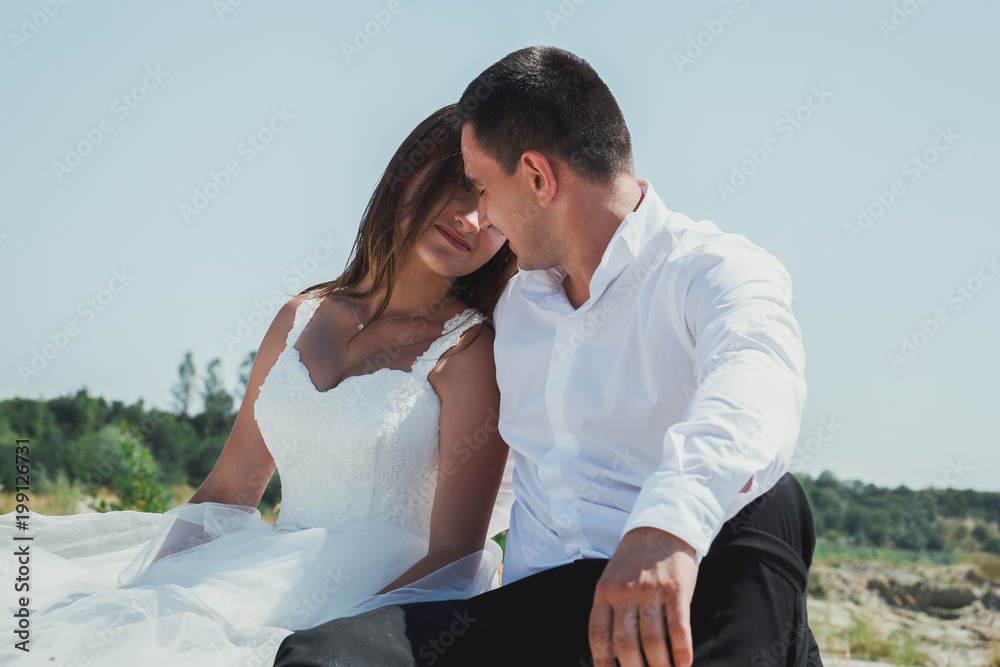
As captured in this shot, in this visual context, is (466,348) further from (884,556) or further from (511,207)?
(884,556)

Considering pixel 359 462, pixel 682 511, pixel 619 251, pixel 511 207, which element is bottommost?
pixel 359 462

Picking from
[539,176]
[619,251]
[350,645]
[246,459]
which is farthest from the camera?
[246,459]

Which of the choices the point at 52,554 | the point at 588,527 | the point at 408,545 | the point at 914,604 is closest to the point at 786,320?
the point at 588,527

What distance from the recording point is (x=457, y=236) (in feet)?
9.18

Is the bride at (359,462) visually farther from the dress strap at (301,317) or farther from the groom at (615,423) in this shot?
the groom at (615,423)

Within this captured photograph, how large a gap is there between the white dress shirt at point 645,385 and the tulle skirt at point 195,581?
0.42 metres

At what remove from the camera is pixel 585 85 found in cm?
235

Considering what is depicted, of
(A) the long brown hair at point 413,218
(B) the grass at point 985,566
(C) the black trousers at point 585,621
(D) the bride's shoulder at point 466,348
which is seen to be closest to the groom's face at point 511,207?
(A) the long brown hair at point 413,218

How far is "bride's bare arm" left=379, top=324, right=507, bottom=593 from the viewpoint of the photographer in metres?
2.49

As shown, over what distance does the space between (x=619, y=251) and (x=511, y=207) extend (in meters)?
0.36

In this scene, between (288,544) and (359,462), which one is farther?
(359,462)

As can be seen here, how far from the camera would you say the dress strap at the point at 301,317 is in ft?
9.75

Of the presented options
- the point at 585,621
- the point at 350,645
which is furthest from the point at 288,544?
Answer: the point at 585,621

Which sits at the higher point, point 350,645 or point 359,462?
point 359,462
